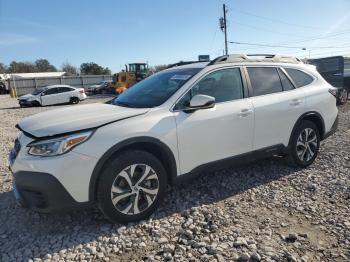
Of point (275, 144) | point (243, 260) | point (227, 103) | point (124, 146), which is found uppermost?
point (227, 103)

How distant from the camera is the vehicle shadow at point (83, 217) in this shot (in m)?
3.23

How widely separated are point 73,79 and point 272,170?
4700 cm

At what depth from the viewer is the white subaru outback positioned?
10.2ft

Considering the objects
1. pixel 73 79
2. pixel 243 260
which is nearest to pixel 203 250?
pixel 243 260

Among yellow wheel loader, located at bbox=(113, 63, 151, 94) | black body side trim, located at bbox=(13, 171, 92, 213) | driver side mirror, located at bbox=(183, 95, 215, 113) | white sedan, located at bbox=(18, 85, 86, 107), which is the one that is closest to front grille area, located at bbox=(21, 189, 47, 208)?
black body side trim, located at bbox=(13, 171, 92, 213)

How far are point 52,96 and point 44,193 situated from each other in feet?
71.1

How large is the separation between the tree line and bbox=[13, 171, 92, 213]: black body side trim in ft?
245

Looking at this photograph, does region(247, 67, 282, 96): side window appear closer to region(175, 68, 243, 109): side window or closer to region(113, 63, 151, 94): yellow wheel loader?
region(175, 68, 243, 109): side window

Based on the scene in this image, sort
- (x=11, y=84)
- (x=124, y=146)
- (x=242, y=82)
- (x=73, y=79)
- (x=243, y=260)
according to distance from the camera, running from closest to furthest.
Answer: (x=243, y=260), (x=124, y=146), (x=242, y=82), (x=11, y=84), (x=73, y=79)

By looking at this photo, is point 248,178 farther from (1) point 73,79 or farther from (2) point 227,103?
(1) point 73,79

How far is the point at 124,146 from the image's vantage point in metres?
3.33

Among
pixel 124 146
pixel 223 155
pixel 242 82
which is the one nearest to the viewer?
pixel 124 146

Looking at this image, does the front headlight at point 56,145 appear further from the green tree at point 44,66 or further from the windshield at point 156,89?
the green tree at point 44,66

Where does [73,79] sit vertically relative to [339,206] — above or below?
above
